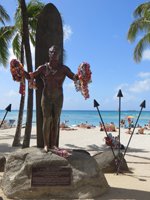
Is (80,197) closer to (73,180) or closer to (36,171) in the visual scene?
(73,180)

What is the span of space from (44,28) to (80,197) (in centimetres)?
375

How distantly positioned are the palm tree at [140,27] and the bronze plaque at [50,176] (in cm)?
1633

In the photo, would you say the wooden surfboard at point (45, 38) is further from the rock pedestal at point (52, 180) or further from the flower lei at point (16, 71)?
the rock pedestal at point (52, 180)

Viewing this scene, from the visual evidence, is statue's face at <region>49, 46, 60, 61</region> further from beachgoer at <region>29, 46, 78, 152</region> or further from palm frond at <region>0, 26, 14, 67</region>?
palm frond at <region>0, 26, 14, 67</region>

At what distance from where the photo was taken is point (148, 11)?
2125 centimetres

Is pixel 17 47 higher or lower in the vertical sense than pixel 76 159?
higher

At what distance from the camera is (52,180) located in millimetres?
6730

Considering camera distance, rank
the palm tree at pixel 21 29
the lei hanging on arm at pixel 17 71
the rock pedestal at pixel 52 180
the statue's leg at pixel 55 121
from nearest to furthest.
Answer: the rock pedestal at pixel 52 180 → the lei hanging on arm at pixel 17 71 → the statue's leg at pixel 55 121 → the palm tree at pixel 21 29

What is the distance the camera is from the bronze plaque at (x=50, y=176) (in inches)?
265

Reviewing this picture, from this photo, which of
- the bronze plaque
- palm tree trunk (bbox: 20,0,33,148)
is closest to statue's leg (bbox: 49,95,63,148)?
the bronze plaque

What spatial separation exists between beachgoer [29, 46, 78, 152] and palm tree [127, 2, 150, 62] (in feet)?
49.7

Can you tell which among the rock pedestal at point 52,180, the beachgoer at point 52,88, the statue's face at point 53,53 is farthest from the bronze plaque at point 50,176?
the statue's face at point 53,53

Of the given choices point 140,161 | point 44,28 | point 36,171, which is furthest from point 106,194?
point 140,161

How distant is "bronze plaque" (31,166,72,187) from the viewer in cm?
672
